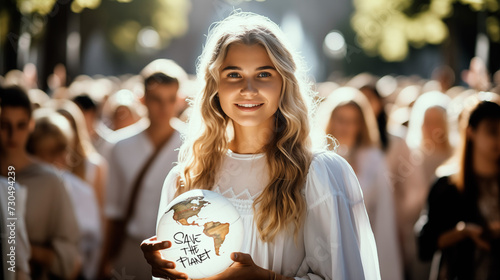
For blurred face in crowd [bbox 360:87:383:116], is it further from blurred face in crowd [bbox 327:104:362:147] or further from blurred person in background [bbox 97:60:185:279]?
blurred person in background [bbox 97:60:185:279]

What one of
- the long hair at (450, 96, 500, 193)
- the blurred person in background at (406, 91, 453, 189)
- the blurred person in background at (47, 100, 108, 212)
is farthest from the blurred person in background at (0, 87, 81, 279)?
the blurred person in background at (406, 91, 453, 189)

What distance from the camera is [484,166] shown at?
488 cm

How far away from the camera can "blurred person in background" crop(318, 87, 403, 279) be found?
6.22m

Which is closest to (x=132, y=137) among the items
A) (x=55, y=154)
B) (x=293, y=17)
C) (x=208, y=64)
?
(x=55, y=154)

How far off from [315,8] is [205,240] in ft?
176

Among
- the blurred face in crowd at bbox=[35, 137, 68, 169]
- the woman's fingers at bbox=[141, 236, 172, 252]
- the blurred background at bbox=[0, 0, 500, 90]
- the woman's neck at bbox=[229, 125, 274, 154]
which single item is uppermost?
the blurred background at bbox=[0, 0, 500, 90]

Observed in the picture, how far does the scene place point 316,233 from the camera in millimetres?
2809

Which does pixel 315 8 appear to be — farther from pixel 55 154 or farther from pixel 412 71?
pixel 55 154

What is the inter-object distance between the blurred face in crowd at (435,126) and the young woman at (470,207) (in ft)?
7.77

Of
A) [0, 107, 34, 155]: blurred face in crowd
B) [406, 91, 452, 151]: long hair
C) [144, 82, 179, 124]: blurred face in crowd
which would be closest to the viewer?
[0, 107, 34, 155]: blurred face in crowd

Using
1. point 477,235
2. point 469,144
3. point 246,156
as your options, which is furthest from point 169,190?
point 469,144

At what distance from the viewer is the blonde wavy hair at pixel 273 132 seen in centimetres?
283

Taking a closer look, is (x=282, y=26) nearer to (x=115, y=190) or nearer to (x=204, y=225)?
(x=115, y=190)

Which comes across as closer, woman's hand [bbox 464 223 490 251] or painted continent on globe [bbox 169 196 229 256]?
painted continent on globe [bbox 169 196 229 256]
